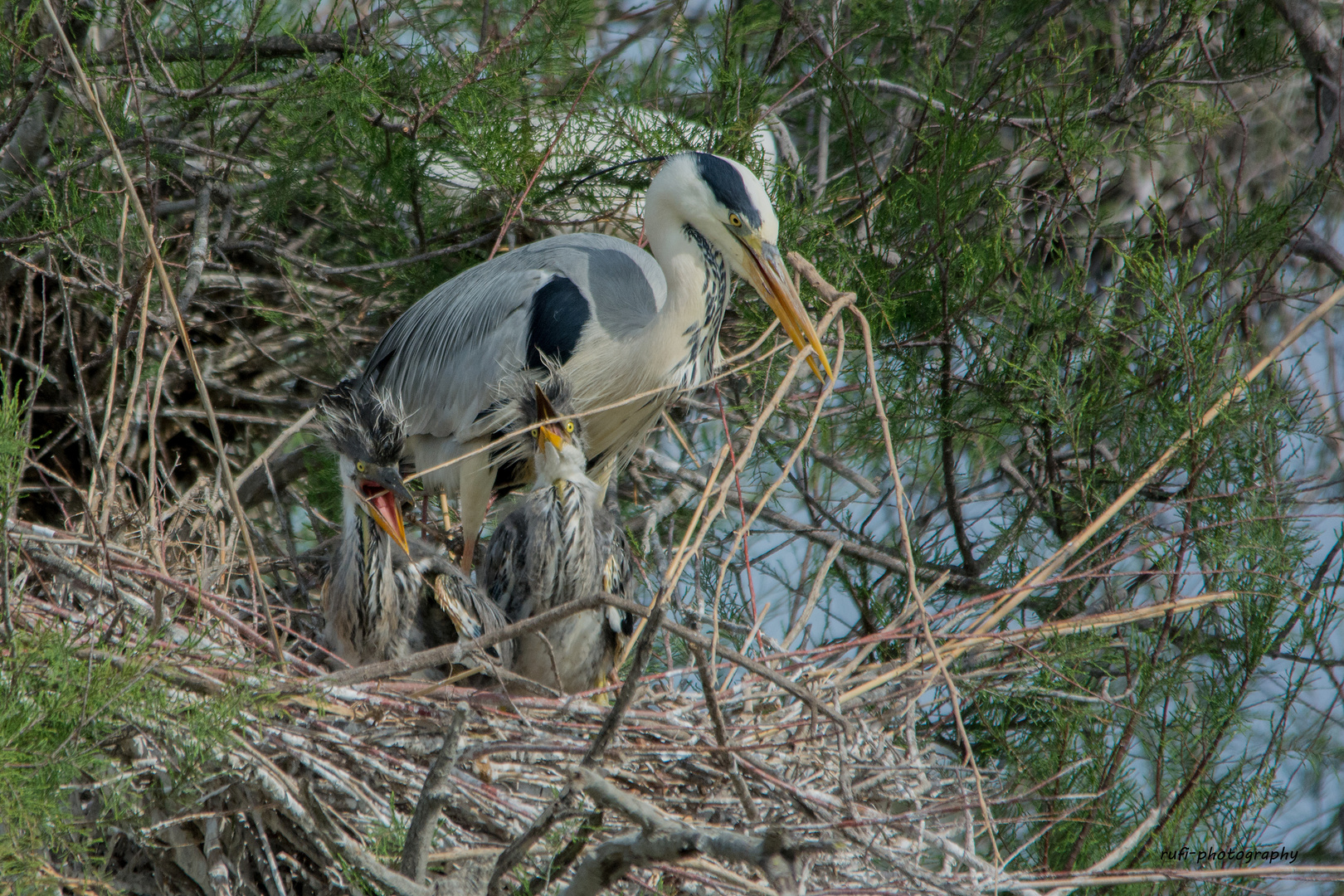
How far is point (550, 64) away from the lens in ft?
9.98

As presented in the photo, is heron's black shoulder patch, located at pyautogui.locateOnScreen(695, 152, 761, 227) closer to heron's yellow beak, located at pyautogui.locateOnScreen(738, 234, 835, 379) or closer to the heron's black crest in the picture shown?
heron's yellow beak, located at pyautogui.locateOnScreen(738, 234, 835, 379)

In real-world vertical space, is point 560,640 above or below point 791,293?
below

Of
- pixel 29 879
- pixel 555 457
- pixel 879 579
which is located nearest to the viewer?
pixel 29 879

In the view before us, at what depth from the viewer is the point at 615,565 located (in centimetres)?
262

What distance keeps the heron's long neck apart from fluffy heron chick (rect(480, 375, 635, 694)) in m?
0.39

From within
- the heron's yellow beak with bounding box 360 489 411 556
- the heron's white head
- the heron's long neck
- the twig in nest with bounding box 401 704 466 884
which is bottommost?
the twig in nest with bounding box 401 704 466 884

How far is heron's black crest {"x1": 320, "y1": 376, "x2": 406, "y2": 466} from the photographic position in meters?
2.61

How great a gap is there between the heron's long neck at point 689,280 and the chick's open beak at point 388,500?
71cm

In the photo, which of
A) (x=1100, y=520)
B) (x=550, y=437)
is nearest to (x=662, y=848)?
(x=1100, y=520)

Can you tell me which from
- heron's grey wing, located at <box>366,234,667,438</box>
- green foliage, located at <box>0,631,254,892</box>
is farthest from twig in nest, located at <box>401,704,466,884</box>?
heron's grey wing, located at <box>366,234,667,438</box>

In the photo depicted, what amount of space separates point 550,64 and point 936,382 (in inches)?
46.2

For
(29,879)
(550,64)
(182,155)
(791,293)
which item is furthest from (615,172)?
(29,879)

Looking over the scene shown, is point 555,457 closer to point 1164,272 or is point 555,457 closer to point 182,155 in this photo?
point 182,155

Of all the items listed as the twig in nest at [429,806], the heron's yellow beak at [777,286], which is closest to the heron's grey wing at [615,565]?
the heron's yellow beak at [777,286]
